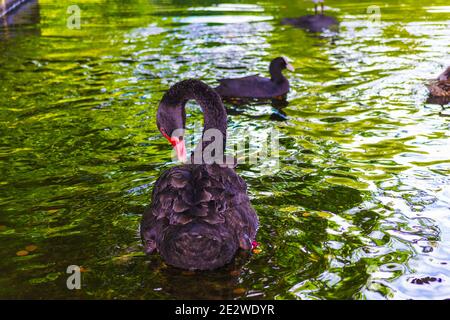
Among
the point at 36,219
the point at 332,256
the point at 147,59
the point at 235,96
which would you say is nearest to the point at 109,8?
the point at 147,59

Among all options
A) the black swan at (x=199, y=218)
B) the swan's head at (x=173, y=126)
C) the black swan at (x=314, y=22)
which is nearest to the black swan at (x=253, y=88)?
the swan's head at (x=173, y=126)

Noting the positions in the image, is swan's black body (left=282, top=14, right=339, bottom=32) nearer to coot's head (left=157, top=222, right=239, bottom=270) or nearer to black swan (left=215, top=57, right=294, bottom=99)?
black swan (left=215, top=57, right=294, bottom=99)

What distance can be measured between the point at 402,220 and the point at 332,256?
106 centimetres

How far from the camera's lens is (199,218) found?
17.0ft

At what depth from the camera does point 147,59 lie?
48.0 feet

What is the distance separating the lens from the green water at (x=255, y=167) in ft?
17.5

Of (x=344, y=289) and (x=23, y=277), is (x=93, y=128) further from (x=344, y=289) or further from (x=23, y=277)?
(x=344, y=289)

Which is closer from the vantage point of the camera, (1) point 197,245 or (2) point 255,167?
(1) point 197,245

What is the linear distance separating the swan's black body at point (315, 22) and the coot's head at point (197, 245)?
13.7 m

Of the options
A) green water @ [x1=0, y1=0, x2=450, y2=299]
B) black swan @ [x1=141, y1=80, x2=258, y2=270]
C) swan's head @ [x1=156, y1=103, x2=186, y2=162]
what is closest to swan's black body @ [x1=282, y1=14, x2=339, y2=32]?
green water @ [x1=0, y1=0, x2=450, y2=299]

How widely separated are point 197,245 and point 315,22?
14.7 metres

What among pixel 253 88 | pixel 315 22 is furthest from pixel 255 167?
pixel 315 22
